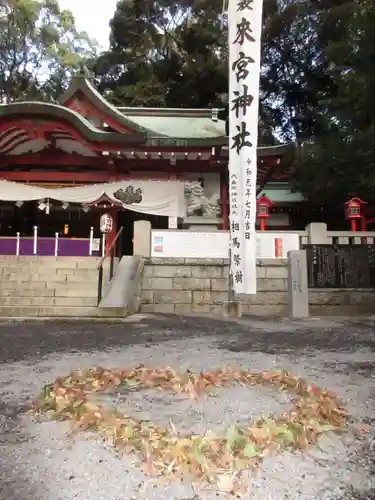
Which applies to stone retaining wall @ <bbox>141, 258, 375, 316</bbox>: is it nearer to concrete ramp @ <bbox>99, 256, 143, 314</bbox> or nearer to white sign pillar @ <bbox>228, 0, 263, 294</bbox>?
concrete ramp @ <bbox>99, 256, 143, 314</bbox>

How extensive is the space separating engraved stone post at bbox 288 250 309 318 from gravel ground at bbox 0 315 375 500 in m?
3.00

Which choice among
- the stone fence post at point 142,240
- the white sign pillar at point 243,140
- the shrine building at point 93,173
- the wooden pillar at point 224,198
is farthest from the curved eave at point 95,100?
the white sign pillar at point 243,140

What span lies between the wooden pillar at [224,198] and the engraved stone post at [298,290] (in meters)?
4.71

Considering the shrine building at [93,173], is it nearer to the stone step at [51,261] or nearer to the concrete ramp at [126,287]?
the stone step at [51,261]

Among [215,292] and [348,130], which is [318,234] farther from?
[348,130]

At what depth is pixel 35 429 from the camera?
8.02ft

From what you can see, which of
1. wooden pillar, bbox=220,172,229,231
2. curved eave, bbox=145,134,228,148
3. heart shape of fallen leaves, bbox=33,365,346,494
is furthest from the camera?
wooden pillar, bbox=220,172,229,231

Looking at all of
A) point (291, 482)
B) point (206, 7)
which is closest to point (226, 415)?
point (291, 482)

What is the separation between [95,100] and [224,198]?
5819mm

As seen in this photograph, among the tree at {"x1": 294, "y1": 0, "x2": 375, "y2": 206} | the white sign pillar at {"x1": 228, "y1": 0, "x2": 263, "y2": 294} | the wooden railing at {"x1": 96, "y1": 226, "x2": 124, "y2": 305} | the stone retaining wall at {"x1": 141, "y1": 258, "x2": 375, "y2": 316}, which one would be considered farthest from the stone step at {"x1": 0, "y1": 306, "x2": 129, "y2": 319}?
the tree at {"x1": 294, "y1": 0, "x2": 375, "y2": 206}

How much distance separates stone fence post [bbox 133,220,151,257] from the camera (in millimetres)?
10516

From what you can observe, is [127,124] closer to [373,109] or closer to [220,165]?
[220,165]

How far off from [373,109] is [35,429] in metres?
11.2

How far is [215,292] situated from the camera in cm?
1030
